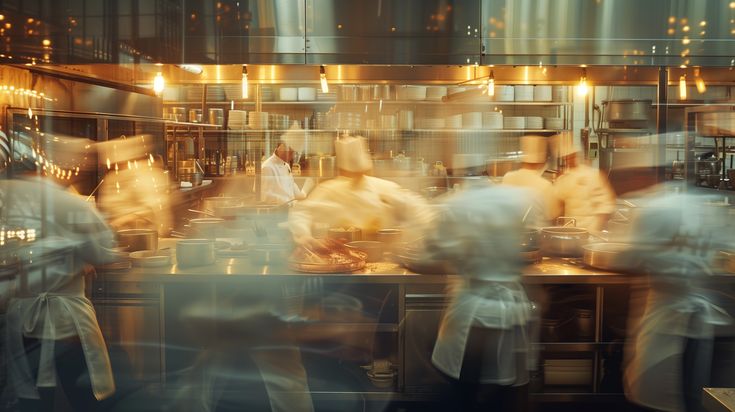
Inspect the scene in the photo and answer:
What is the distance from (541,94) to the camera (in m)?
6.80

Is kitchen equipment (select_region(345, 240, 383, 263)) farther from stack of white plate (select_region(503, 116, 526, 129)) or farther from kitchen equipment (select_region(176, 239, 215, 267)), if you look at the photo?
stack of white plate (select_region(503, 116, 526, 129))

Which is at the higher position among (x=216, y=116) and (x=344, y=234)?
(x=216, y=116)

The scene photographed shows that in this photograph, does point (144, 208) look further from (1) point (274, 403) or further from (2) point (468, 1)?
(2) point (468, 1)

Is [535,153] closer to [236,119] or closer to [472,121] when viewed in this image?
[472,121]

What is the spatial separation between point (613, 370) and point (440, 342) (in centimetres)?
105

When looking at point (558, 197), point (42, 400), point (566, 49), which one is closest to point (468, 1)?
point (566, 49)

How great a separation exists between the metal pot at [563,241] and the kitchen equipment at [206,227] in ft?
5.89

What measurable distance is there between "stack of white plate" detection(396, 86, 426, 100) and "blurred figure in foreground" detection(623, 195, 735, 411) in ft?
11.7

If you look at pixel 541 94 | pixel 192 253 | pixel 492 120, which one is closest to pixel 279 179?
pixel 492 120

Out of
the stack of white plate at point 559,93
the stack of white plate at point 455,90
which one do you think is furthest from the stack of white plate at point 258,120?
the stack of white plate at point 559,93

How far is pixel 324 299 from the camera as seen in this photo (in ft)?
10.9

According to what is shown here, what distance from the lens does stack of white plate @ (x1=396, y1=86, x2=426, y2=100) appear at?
628 cm

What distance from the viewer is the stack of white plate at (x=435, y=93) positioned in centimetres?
629

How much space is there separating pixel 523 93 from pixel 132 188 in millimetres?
4109
